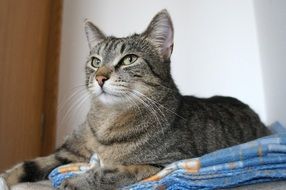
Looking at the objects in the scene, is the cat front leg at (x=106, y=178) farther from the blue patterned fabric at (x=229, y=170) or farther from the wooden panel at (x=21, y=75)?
the wooden panel at (x=21, y=75)

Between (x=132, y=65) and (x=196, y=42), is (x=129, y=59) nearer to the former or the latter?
(x=132, y=65)

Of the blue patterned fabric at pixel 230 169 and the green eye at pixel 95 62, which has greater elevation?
the green eye at pixel 95 62

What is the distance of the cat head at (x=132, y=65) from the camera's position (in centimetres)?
97

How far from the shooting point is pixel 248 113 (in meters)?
1.38

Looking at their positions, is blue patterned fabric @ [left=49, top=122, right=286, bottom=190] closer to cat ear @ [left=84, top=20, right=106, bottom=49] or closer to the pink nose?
the pink nose

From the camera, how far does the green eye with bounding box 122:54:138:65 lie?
1041 mm

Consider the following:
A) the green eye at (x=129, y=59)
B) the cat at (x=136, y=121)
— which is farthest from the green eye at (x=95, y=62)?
the green eye at (x=129, y=59)

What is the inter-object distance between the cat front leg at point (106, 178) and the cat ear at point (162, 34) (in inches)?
17.5

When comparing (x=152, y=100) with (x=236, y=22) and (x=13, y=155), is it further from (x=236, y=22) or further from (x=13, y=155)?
(x=236, y=22)

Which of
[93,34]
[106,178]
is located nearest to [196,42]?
[93,34]

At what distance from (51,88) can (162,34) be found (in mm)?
844

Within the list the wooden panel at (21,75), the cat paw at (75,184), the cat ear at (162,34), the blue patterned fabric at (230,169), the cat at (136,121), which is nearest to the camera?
the blue patterned fabric at (230,169)

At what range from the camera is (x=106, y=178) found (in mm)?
809

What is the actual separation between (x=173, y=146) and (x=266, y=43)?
0.92 m
